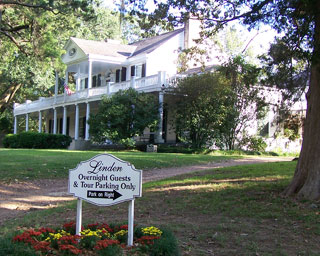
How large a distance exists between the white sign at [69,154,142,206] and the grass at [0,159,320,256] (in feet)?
3.73

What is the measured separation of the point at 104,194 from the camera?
4.86 metres

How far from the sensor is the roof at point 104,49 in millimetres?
30739

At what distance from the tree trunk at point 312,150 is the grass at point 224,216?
34 centimetres

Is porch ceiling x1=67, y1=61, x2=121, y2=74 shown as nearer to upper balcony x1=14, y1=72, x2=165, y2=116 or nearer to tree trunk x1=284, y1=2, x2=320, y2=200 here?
upper balcony x1=14, y1=72, x2=165, y2=116

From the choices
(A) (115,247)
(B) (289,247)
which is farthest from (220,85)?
(A) (115,247)

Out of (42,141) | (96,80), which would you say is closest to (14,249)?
(42,141)

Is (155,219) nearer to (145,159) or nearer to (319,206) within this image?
(319,206)

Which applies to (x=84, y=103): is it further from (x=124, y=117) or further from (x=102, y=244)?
(x=102, y=244)

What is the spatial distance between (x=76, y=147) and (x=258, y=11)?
19.2 meters

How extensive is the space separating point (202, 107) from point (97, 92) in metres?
9.44

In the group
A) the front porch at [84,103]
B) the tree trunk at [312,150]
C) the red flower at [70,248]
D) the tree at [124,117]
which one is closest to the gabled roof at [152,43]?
the front porch at [84,103]

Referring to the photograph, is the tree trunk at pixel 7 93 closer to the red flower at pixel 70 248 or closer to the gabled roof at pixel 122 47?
the gabled roof at pixel 122 47

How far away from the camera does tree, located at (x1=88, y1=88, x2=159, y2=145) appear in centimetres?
2295

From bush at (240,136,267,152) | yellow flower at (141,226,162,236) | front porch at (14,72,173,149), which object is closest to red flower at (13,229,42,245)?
yellow flower at (141,226,162,236)
